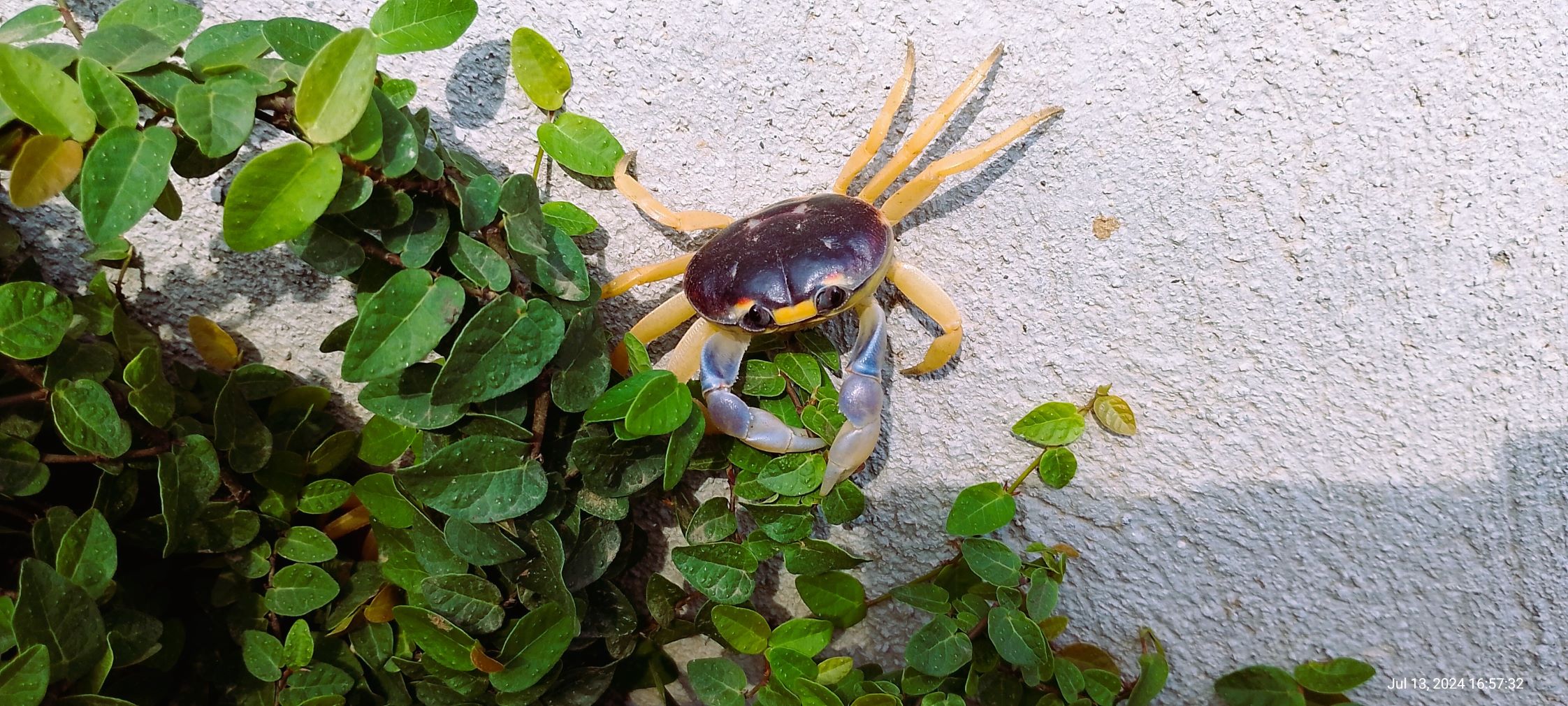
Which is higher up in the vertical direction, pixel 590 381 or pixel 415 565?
pixel 590 381

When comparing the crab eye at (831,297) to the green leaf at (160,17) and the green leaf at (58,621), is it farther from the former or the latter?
the green leaf at (58,621)

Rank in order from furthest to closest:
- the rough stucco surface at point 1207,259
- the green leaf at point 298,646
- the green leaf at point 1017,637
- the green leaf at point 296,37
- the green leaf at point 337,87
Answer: the green leaf at point 298,646 < the green leaf at point 1017,637 < the rough stucco surface at point 1207,259 < the green leaf at point 296,37 < the green leaf at point 337,87

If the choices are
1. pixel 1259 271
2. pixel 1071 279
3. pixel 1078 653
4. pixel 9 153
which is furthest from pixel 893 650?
pixel 9 153

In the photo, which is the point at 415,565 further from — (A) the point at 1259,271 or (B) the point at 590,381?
(A) the point at 1259,271

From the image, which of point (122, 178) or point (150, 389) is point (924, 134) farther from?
point (150, 389)

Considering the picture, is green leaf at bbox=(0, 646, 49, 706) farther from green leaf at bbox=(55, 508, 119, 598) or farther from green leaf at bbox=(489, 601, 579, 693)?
green leaf at bbox=(489, 601, 579, 693)

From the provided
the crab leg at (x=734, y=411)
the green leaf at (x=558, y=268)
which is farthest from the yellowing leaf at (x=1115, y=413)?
the green leaf at (x=558, y=268)
